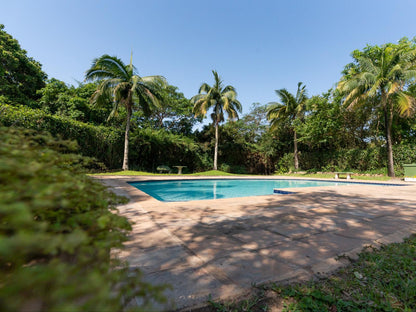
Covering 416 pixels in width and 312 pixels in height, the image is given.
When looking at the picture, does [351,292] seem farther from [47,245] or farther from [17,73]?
[17,73]

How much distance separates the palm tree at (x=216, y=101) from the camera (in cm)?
1647

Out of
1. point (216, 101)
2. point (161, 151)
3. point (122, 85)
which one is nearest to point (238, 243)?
point (122, 85)

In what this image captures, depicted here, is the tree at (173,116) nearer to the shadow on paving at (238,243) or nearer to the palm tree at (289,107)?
the palm tree at (289,107)

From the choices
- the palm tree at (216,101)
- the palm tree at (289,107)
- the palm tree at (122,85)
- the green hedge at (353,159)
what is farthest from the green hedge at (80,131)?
the green hedge at (353,159)

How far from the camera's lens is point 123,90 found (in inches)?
495

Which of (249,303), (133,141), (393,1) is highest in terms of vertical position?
(393,1)

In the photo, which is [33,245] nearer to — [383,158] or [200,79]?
[383,158]

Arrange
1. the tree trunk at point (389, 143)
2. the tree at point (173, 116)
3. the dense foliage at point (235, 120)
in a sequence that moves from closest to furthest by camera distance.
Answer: the dense foliage at point (235, 120) < the tree trunk at point (389, 143) < the tree at point (173, 116)

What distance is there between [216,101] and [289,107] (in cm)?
638

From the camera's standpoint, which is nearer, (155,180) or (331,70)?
(155,180)

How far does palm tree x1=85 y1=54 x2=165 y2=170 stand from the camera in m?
11.8

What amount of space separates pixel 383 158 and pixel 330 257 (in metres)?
15.9

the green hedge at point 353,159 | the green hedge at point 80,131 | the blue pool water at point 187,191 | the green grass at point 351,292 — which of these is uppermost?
the green hedge at point 80,131

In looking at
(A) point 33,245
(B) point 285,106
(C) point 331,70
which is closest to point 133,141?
(B) point 285,106
